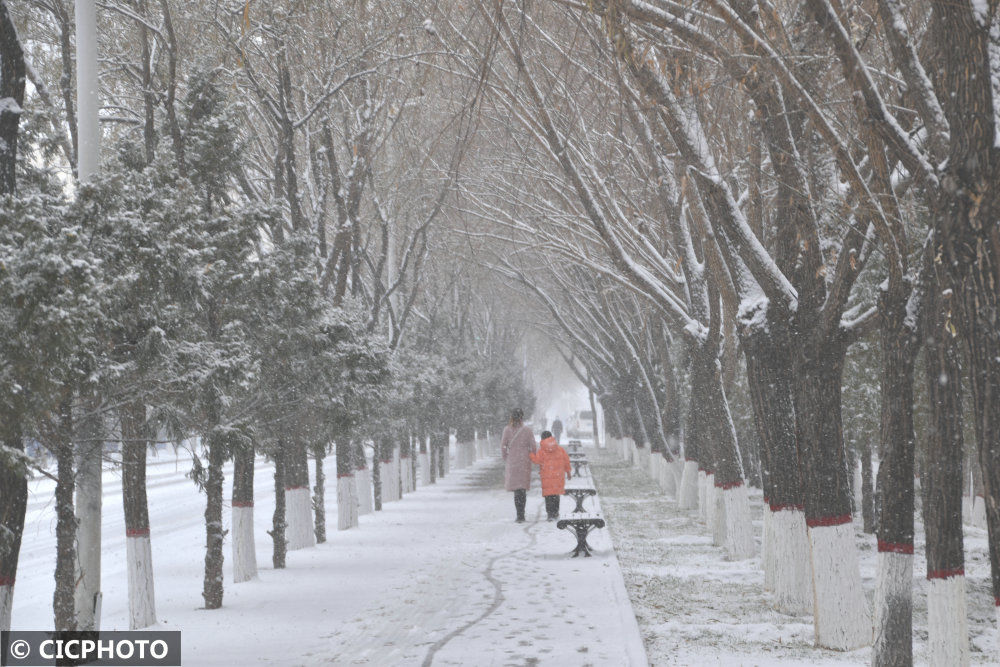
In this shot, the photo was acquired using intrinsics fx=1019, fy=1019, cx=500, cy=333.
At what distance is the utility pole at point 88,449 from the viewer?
764 cm

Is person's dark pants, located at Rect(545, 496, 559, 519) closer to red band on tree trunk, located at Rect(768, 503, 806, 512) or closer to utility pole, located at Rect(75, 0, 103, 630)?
red band on tree trunk, located at Rect(768, 503, 806, 512)

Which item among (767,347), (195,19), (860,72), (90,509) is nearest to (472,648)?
(90,509)

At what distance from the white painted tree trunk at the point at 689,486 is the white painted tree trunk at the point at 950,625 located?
15954 millimetres

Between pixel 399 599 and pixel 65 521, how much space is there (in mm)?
4277

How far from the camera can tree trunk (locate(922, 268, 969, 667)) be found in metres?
6.50

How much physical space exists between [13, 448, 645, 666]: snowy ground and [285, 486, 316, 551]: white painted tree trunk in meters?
0.39


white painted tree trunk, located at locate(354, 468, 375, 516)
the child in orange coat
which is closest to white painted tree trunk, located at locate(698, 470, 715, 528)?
the child in orange coat

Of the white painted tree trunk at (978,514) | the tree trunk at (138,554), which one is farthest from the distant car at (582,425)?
the tree trunk at (138,554)

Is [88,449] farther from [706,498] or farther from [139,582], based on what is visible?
[706,498]

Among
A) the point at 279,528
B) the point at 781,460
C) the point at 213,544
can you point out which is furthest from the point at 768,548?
the point at 279,528

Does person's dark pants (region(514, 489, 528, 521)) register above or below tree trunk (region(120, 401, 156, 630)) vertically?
below

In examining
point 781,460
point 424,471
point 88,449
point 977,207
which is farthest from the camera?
point 424,471

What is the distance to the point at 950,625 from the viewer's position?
6.59m

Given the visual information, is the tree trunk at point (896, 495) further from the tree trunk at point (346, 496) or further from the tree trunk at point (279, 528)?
the tree trunk at point (346, 496)
